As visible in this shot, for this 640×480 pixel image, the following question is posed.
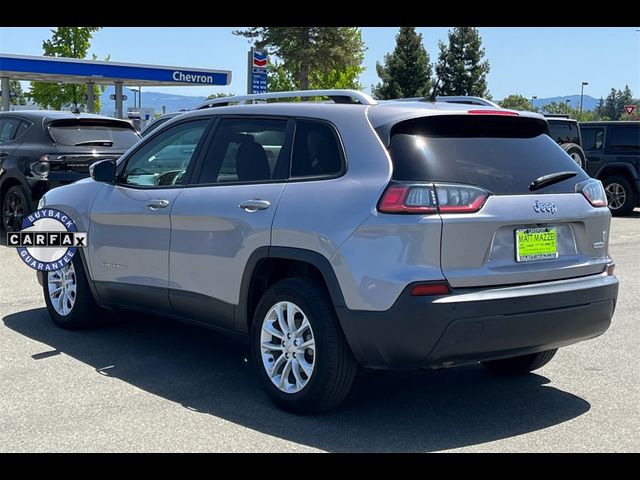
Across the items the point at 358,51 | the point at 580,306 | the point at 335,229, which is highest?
the point at 358,51

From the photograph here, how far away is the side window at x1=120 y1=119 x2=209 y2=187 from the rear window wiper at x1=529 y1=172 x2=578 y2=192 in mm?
2219

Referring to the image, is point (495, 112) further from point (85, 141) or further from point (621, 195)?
point (621, 195)

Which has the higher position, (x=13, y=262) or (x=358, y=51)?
(x=358, y=51)

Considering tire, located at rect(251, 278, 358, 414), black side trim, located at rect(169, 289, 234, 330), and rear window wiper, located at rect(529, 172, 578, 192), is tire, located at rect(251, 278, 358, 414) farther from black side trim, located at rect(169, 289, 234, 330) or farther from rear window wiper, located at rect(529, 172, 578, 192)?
rear window wiper, located at rect(529, 172, 578, 192)

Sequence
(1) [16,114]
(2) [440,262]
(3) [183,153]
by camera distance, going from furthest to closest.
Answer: (1) [16,114]
(3) [183,153]
(2) [440,262]

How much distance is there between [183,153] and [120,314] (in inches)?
72.2

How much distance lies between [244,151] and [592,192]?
82.0 inches

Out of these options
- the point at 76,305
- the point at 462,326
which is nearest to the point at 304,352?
the point at 462,326

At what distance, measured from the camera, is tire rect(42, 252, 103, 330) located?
6438 mm

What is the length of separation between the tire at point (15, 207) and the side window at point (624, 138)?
474 inches

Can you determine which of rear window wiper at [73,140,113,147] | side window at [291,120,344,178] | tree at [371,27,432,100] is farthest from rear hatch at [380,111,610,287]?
tree at [371,27,432,100]

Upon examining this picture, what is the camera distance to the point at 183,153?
5793 mm
